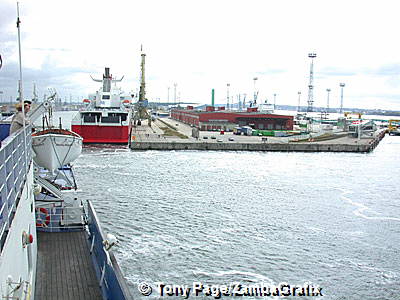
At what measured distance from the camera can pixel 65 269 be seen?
6754 mm

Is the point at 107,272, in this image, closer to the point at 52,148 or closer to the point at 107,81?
the point at 52,148

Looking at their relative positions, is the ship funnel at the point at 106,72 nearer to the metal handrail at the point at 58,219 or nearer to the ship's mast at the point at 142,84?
the ship's mast at the point at 142,84

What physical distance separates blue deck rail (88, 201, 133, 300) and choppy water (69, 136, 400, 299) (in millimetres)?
3307

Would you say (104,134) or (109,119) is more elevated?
(109,119)

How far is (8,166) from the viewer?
399 centimetres

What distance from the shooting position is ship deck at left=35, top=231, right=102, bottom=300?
5980 millimetres

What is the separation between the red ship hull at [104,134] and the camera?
38.8 m

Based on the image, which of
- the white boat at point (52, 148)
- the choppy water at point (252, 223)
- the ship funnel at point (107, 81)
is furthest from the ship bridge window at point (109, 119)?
the white boat at point (52, 148)

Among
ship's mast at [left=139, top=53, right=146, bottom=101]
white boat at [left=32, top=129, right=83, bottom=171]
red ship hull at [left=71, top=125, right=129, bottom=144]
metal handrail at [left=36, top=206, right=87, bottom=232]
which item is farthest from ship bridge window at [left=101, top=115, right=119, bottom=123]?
ship's mast at [left=139, top=53, right=146, bottom=101]

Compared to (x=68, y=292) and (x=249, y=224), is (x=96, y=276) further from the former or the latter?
(x=249, y=224)

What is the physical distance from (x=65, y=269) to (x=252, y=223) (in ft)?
31.9

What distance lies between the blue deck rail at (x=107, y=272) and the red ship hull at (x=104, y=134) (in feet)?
105

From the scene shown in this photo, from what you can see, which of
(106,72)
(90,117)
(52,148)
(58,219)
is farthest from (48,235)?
(106,72)

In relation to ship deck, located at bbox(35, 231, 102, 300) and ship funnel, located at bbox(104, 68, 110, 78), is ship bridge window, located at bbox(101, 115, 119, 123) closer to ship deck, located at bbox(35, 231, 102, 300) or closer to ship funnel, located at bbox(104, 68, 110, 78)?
ship funnel, located at bbox(104, 68, 110, 78)
